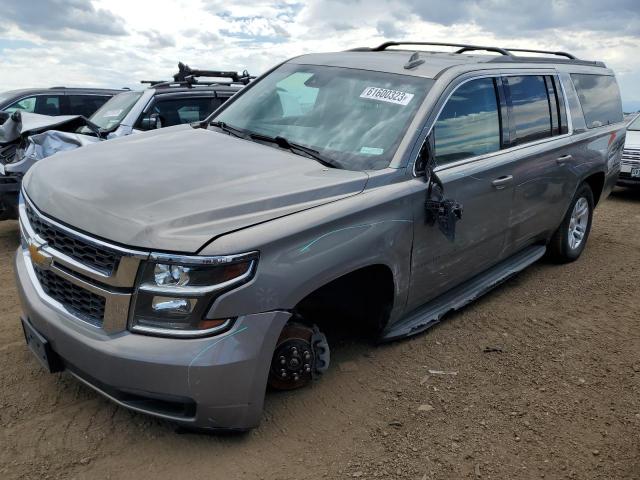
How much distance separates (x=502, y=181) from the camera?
399 centimetres

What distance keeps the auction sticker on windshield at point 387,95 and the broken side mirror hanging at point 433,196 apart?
294 mm

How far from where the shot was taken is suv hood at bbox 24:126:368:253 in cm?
243

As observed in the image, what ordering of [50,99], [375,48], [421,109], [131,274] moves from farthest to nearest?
[50,99] < [375,48] < [421,109] < [131,274]

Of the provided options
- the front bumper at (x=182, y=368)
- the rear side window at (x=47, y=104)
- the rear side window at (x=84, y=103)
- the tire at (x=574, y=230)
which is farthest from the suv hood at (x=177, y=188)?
the rear side window at (x=84, y=103)

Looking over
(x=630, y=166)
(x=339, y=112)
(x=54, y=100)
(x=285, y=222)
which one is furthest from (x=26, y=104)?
(x=630, y=166)

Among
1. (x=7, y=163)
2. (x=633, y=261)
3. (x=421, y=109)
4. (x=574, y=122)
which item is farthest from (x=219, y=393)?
(x=633, y=261)

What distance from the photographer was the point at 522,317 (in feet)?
14.3

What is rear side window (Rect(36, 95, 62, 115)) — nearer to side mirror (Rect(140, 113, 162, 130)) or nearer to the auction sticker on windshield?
side mirror (Rect(140, 113, 162, 130))

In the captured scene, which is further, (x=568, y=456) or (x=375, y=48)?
(x=375, y=48)

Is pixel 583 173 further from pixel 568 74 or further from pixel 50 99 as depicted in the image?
pixel 50 99

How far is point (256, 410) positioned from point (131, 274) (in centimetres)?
83

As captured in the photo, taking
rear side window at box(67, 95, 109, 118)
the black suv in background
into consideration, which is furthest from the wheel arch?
the black suv in background

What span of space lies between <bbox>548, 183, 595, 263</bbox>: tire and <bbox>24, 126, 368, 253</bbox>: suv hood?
3.10 meters

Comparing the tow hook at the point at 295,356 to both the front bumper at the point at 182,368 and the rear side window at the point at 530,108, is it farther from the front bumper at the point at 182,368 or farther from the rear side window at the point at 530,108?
the rear side window at the point at 530,108
